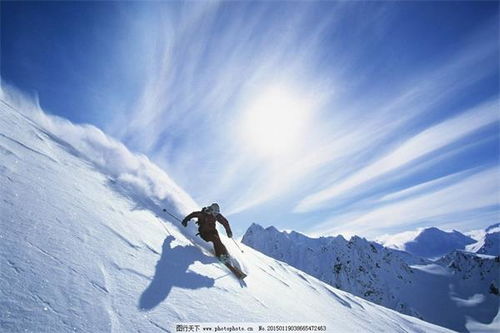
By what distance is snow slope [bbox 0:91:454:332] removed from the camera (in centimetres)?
408

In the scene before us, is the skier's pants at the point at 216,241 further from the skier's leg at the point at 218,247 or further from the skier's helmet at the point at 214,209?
the skier's helmet at the point at 214,209

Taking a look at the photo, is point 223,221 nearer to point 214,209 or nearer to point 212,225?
point 214,209

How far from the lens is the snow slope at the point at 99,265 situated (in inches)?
161

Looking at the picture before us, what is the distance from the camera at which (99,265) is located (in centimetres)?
526

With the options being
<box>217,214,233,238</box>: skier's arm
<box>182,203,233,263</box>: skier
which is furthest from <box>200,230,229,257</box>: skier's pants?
<box>217,214,233,238</box>: skier's arm

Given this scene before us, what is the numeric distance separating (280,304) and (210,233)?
11.2 feet

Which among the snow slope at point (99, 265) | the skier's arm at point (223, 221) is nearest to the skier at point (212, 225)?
the skier's arm at point (223, 221)

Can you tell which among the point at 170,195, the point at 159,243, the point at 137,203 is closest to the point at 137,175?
the point at 170,195

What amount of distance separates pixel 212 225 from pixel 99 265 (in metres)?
5.19

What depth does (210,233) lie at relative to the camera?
10070 mm

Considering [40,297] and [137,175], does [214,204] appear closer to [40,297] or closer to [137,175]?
[137,175]

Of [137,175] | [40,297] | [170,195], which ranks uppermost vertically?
[137,175]

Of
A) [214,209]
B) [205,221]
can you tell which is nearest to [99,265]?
[205,221]

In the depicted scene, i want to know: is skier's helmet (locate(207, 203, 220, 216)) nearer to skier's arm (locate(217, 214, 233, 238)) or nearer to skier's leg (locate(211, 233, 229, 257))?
skier's arm (locate(217, 214, 233, 238))
